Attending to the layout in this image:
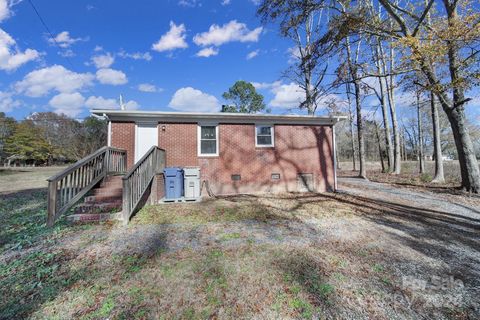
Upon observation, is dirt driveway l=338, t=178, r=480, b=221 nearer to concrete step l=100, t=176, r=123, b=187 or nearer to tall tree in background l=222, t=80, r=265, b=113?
concrete step l=100, t=176, r=123, b=187

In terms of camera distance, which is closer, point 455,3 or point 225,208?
point 225,208

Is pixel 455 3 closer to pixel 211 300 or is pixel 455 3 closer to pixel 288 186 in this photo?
pixel 288 186

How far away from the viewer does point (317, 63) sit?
952 centimetres

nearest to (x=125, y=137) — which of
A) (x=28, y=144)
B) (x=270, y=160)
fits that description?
(x=270, y=160)

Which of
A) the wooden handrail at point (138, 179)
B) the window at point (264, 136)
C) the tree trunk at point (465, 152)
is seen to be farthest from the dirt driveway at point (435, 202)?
the wooden handrail at point (138, 179)

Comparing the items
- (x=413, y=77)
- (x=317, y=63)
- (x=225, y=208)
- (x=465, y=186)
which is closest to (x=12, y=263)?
(x=225, y=208)

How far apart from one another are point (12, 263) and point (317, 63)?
36.0 ft

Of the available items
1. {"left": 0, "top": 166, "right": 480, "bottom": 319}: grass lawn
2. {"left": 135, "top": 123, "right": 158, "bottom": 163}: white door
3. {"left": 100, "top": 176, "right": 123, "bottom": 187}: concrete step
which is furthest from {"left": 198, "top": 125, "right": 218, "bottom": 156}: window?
{"left": 0, "top": 166, "right": 480, "bottom": 319}: grass lawn

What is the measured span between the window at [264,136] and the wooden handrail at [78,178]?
5.06m

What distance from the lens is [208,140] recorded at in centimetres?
840

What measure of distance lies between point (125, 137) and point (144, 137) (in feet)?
2.05

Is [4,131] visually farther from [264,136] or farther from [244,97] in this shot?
[264,136]

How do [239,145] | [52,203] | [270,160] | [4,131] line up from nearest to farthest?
[52,203] → [239,145] → [270,160] → [4,131]

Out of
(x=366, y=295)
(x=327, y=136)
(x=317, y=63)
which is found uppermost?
(x=317, y=63)
